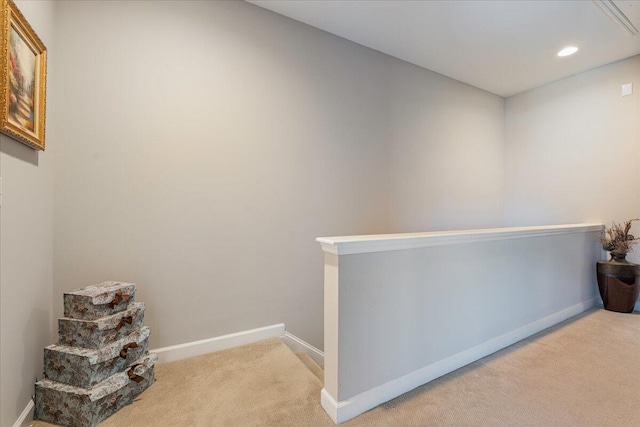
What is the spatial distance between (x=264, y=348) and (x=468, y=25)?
128 inches

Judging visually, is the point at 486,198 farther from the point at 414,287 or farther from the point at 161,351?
the point at 161,351

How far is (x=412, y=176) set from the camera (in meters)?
3.19

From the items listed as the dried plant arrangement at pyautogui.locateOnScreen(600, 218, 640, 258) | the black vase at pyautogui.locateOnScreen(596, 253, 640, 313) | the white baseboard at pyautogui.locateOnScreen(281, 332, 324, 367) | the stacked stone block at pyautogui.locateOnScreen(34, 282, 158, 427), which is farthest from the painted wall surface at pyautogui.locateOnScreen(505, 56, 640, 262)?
the stacked stone block at pyautogui.locateOnScreen(34, 282, 158, 427)

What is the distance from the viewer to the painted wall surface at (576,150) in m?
3.09

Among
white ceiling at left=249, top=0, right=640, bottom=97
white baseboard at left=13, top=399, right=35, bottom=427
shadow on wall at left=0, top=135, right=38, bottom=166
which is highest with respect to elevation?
white ceiling at left=249, top=0, right=640, bottom=97

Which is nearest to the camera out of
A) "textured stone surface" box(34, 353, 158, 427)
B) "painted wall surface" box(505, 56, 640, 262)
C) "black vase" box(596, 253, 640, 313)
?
"textured stone surface" box(34, 353, 158, 427)

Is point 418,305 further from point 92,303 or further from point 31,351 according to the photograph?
point 31,351

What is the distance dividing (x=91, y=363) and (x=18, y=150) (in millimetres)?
1055

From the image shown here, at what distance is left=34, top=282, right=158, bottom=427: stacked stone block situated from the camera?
1.31 meters

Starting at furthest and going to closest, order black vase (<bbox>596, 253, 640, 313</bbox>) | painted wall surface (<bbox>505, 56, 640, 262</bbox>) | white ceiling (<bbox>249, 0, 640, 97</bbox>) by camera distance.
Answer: painted wall surface (<bbox>505, 56, 640, 262</bbox>) < black vase (<bbox>596, 253, 640, 313</bbox>) < white ceiling (<bbox>249, 0, 640, 97</bbox>)

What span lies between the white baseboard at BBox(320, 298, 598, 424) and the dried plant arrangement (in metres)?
1.46

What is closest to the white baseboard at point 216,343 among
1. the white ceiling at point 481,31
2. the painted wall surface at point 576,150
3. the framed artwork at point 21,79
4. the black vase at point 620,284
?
the framed artwork at point 21,79

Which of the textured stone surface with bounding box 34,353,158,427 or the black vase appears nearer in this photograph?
the textured stone surface with bounding box 34,353,158,427

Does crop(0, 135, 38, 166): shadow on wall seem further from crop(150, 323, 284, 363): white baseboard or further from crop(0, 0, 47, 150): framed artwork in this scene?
crop(150, 323, 284, 363): white baseboard
